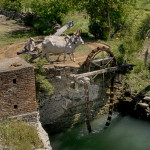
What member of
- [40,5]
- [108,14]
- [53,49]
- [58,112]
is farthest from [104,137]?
[40,5]

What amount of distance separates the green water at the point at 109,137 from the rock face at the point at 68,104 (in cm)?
57

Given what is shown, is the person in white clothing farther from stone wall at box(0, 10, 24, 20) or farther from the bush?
stone wall at box(0, 10, 24, 20)

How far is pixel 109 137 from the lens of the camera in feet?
54.2

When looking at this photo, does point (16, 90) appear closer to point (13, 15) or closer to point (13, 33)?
point (13, 33)

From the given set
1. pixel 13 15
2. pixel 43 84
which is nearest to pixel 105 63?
pixel 43 84

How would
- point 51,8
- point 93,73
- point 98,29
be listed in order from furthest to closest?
point 98,29 < point 51,8 < point 93,73

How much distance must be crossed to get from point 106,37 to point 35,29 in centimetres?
690

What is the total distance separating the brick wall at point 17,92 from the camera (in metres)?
11.0

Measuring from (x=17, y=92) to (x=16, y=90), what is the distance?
11 cm

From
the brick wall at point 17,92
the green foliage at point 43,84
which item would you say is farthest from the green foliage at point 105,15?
the brick wall at point 17,92

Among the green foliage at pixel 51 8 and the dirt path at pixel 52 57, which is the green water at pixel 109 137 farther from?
the green foliage at pixel 51 8

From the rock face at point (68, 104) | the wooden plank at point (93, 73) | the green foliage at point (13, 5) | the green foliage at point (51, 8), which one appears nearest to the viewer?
the wooden plank at point (93, 73)

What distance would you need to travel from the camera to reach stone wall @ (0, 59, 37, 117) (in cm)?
1101

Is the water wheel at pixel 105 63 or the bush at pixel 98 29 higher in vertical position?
the bush at pixel 98 29
